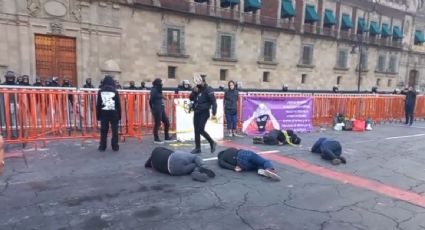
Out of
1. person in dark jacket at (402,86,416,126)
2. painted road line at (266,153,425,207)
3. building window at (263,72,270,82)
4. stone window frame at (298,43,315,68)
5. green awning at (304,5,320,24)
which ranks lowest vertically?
painted road line at (266,153,425,207)

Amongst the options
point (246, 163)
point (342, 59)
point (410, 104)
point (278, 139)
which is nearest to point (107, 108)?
point (246, 163)

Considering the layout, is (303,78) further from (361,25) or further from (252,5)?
(361,25)

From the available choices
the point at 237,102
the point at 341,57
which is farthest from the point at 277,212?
the point at 341,57

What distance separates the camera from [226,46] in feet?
81.0

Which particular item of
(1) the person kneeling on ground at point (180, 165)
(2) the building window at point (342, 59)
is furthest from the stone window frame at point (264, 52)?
(1) the person kneeling on ground at point (180, 165)

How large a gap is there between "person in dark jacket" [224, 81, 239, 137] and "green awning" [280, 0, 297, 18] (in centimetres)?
1954

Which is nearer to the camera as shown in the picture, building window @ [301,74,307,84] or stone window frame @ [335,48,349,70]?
building window @ [301,74,307,84]

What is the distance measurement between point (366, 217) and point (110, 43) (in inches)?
726

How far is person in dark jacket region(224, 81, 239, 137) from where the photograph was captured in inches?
386

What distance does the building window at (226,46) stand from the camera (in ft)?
79.3

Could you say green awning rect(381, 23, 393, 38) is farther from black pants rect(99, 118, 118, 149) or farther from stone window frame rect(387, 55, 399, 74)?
black pants rect(99, 118, 118, 149)

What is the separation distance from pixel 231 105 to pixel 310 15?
22507 mm

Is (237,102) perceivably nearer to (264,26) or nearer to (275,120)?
(275,120)

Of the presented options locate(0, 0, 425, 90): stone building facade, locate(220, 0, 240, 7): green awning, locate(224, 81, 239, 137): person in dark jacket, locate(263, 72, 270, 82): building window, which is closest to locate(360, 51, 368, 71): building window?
locate(0, 0, 425, 90): stone building facade
